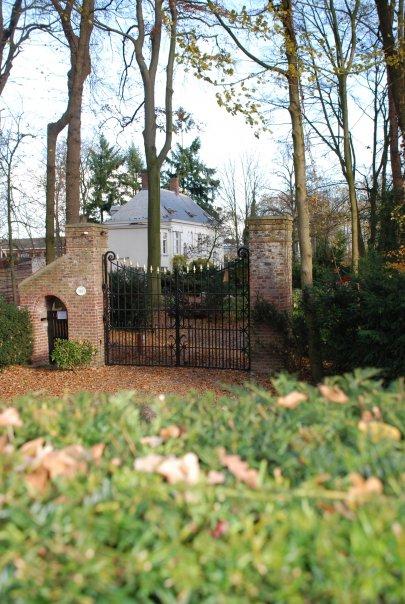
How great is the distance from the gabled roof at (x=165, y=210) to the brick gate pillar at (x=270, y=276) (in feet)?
86.4

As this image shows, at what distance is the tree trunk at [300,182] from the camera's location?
348 inches

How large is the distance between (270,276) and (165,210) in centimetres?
2781

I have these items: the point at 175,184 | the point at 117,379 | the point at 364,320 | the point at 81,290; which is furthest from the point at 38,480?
the point at 175,184

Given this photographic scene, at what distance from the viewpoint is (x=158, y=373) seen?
35.3 feet

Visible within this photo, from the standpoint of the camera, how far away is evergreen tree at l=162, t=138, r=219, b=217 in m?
42.8

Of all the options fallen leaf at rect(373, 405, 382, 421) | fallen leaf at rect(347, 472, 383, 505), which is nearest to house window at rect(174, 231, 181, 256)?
fallen leaf at rect(373, 405, 382, 421)

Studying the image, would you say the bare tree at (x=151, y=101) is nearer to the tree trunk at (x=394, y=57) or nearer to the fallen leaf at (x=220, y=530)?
the tree trunk at (x=394, y=57)

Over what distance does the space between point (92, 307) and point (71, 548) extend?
9812 millimetres

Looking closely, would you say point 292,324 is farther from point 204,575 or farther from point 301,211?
point 204,575

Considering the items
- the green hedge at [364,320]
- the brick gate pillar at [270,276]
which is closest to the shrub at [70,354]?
the brick gate pillar at [270,276]

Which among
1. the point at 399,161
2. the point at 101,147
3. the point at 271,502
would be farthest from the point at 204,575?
the point at 101,147

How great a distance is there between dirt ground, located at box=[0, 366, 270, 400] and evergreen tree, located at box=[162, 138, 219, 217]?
3240 centimetres

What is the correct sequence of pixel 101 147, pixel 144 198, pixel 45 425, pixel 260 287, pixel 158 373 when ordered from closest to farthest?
1. pixel 45 425
2. pixel 260 287
3. pixel 158 373
4. pixel 144 198
5. pixel 101 147

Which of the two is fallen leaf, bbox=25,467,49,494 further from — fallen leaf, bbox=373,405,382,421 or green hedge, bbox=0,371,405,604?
fallen leaf, bbox=373,405,382,421
